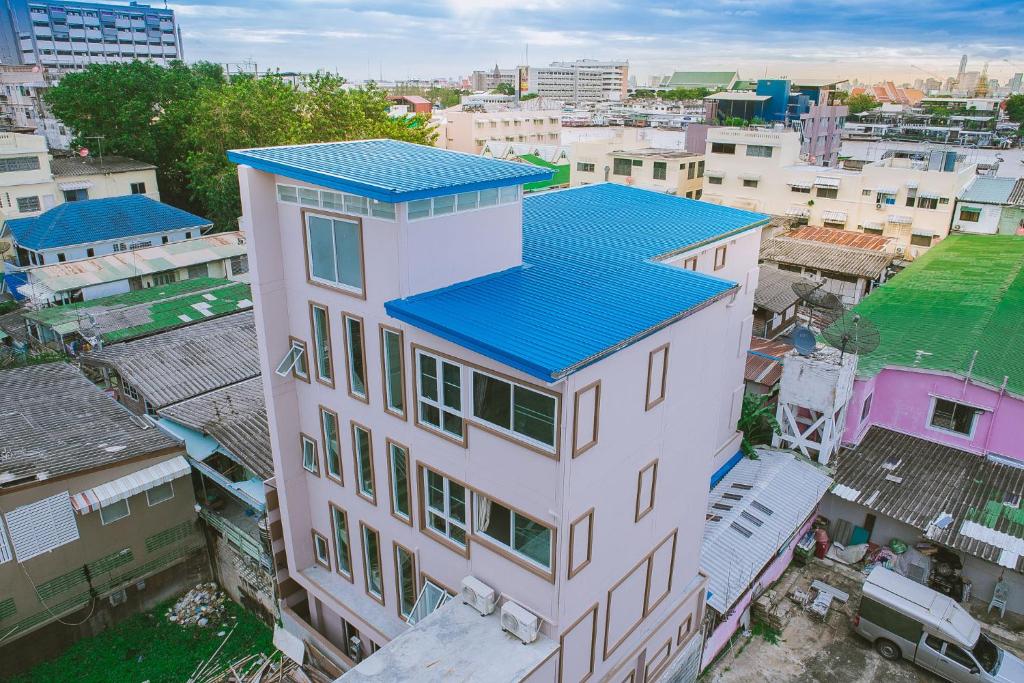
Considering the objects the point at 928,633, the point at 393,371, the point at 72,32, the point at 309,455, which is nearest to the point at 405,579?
the point at 309,455

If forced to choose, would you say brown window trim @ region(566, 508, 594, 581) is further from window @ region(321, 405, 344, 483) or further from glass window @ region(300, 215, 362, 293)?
window @ region(321, 405, 344, 483)

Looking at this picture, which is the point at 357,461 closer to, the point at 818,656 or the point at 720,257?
the point at 720,257

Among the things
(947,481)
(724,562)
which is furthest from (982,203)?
(724,562)

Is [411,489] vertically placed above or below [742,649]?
Result: above

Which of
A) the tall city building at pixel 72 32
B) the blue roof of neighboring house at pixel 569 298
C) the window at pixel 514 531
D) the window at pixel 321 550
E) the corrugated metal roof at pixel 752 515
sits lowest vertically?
the corrugated metal roof at pixel 752 515

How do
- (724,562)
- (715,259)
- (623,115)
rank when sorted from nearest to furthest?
(724,562), (715,259), (623,115)

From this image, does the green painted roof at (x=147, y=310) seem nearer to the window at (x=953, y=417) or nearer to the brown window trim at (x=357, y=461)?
the brown window trim at (x=357, y=461)

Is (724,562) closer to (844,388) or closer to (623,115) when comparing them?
(844,388)

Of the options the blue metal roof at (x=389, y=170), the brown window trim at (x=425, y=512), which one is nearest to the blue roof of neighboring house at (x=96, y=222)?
the blue metal roof at (x=389, y=170)
